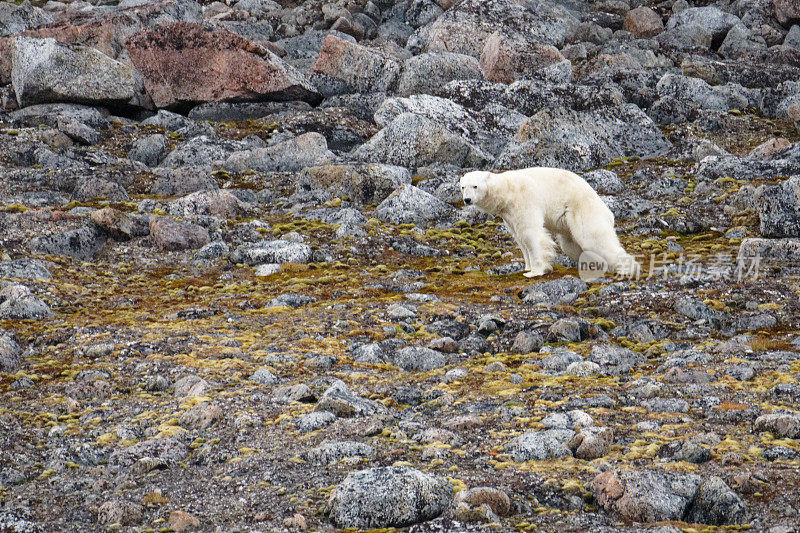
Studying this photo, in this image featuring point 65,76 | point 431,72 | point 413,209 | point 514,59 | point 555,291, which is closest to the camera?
point 555,291

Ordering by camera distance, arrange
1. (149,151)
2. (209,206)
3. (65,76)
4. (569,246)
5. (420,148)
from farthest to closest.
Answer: (65,76) → (149,151) → (420,148) → (209,206) → (569,246)

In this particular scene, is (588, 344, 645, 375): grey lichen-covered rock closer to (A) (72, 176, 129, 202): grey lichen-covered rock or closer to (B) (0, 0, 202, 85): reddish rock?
(A) (72, 176, 129, 202): grey lichen-covered rock

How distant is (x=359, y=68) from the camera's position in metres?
29.3

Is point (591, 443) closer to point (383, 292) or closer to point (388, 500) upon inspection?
point (388, 500)

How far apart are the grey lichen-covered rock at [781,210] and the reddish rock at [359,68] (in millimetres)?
16452

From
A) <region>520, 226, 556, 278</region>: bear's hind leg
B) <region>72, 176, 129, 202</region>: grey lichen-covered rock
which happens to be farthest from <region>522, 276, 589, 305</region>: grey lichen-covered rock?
<region>72, 176, 129, 202</region>: grey lichen-covered rock

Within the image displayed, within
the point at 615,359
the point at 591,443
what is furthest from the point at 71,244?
the point at 591,443

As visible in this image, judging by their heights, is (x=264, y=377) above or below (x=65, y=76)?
below

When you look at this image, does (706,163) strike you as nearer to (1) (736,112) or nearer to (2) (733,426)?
(1) (736,112)

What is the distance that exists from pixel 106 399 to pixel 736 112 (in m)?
23.2

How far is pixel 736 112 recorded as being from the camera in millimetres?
25875

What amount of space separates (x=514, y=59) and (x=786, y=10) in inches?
652

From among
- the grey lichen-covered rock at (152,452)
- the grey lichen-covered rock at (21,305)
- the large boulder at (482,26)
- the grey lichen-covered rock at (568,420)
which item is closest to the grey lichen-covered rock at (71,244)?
the grey lichen-covered rock at (21,305)

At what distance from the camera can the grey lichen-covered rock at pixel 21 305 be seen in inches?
467
